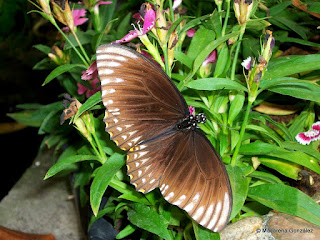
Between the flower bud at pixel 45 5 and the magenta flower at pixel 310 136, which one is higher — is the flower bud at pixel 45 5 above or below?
above

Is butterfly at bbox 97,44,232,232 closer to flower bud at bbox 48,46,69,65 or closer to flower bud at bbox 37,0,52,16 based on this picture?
flower bud at bbox 37,0,52,16

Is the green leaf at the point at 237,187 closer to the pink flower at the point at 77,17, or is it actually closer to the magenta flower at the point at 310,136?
the magenta flower at the point at 310,136

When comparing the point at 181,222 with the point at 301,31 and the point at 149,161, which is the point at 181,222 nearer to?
the point at 149,161

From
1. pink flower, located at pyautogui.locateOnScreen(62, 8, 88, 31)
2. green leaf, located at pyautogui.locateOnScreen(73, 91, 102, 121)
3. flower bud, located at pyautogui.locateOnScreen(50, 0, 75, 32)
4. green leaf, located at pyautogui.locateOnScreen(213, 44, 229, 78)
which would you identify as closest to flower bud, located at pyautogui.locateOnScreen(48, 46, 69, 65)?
pink flower, located at pyautogui.locateOnScreen(62, 8, 88, 31)

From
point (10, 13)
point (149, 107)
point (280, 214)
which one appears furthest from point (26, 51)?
point (280, 214)

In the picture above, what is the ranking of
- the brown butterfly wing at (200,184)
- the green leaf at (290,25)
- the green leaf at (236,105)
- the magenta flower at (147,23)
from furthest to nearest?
1. the green leaf at (290,25)
2. the green leaf at (236,105)
3. the magenta flower at (147,23)
4. the brown butterfly wing at (200,184)

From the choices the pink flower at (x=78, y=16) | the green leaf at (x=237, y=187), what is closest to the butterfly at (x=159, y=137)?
the green leaf at (x=237, y=187)

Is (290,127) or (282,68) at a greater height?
(282,68)
